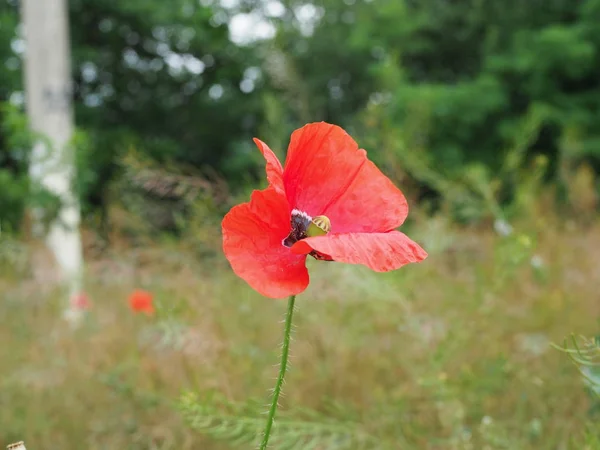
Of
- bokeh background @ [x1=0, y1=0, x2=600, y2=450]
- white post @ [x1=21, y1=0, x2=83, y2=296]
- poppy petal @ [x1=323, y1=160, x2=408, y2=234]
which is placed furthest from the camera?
white post @ [x1=21, y1=0, x2=83, y2=296]

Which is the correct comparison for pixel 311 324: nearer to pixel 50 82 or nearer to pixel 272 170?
pixel 272 170

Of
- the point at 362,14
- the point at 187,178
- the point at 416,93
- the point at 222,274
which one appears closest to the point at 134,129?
the point at 362,14

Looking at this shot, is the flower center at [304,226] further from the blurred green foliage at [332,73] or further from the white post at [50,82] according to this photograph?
Answer: the blurred green foliage at [332,73]

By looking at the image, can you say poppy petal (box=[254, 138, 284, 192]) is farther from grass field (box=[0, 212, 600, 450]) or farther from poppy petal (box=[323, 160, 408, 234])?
grass field (box=[0, 212, 600, 450])

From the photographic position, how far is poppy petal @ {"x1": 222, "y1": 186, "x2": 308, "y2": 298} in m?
0.57

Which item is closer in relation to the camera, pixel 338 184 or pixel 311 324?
pixel 338 184

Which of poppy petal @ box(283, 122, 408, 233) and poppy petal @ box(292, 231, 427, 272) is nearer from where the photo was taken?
poppy petal @ box(292, 231, 427, 272)

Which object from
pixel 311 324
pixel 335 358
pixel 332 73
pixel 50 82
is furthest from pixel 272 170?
pixel 332 73

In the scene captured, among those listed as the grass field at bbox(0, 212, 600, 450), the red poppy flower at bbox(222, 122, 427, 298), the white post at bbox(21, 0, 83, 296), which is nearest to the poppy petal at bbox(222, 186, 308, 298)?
the red poppy flower at bbox(222, 122, 427, 298)

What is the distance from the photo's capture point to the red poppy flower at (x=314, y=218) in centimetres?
58

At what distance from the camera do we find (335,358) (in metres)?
2.05

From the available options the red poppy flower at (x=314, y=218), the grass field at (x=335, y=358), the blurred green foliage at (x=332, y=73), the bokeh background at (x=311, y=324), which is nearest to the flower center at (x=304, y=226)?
the red poppy flower at (x=314, y=218)

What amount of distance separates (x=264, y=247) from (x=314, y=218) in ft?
0.29

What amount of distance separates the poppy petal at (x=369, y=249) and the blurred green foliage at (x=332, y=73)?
7.05 m
